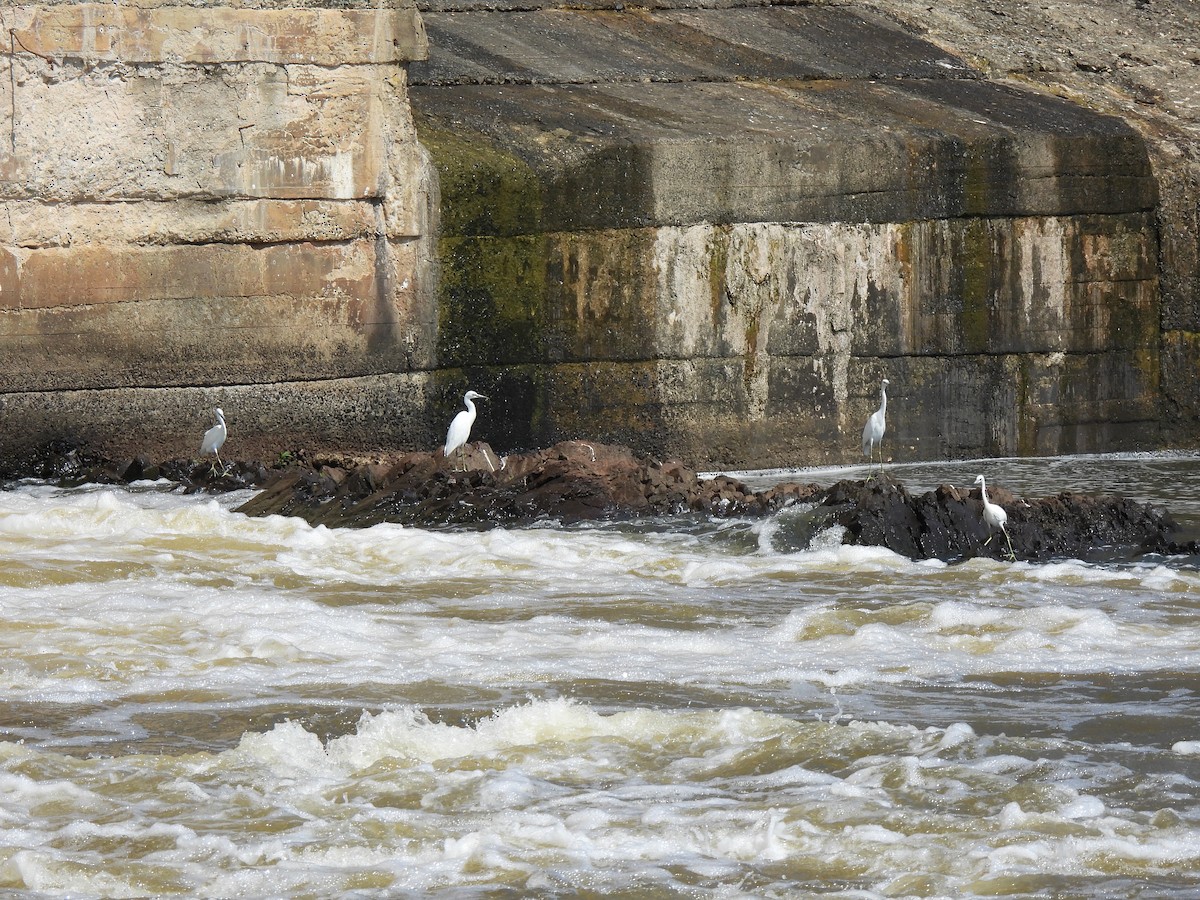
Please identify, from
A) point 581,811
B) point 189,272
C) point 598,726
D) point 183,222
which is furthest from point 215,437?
point 581,811

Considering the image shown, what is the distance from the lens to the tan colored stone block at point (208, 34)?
32.3 ft

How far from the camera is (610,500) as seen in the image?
8.72 m

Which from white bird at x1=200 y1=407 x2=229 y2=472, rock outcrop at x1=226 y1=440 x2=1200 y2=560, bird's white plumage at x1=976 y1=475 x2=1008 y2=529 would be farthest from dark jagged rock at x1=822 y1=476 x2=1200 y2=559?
white bird at x1=200 y1=407 x2=229 y2=472

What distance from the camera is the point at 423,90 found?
11.6 metres

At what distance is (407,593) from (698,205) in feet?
15.5

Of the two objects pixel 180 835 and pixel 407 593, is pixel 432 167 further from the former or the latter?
pixel 180 835

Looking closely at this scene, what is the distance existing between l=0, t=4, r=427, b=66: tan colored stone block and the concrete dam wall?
0.8 inches

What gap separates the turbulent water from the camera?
11.8 ft

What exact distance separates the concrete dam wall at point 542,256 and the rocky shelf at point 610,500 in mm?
609

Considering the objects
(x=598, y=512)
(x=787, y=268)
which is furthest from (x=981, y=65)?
(x=598, y=512)

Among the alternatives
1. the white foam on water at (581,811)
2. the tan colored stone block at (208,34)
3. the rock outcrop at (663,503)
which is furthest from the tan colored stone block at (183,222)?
the white foam on water at (581,811)

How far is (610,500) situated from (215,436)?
254cm

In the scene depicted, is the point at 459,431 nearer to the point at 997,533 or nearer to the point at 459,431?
the point at 459,431

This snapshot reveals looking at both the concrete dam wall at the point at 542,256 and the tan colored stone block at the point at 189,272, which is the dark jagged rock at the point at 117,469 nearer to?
the concrete dam wall at the point at 542,256
